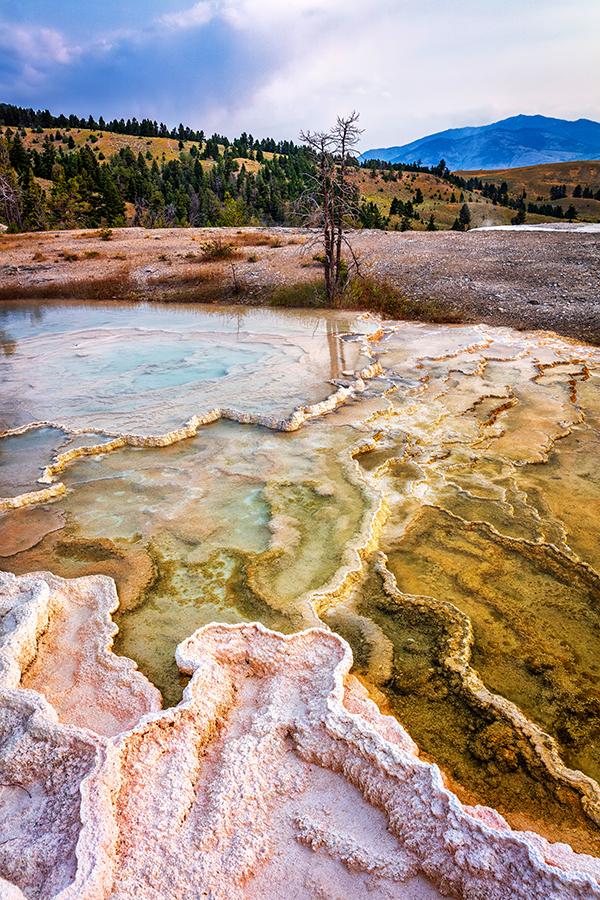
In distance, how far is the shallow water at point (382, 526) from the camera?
11.3 ft

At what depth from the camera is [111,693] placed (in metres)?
3.41

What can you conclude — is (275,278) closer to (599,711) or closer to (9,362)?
(9,362)

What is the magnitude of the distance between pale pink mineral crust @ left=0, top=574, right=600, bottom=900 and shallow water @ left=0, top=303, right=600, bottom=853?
46 cm

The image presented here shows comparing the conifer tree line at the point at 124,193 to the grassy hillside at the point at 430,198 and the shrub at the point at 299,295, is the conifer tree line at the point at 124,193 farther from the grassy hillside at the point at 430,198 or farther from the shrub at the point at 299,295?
the shrub at the point at 299,295

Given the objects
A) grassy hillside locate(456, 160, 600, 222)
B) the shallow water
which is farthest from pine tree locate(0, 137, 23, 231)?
grassy hillside locate(456, 160, 600, 222)

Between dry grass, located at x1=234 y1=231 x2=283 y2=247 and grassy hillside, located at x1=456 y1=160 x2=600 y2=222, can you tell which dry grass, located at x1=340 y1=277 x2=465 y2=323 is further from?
grassy hillside, located at x1=456 y1=160 x2=600 y2=222

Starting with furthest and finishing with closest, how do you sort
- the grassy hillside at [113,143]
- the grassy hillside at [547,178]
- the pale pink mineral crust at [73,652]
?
the grassy hillside at [113,143] → the grassy hillside at [547,178] → the pale pink mineral crust at [73,652]

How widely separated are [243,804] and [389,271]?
1683cm

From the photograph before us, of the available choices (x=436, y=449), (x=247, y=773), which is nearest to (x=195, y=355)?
(x=436, y=449)

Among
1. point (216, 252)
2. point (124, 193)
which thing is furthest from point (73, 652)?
point (124, 193)

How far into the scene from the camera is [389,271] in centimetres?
1736

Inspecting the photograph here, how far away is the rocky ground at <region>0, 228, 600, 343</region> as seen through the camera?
1415 centimetres

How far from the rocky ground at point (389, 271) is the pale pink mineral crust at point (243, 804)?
11794 millimetres

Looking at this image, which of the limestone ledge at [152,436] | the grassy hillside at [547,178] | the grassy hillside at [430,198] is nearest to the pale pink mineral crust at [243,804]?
the limestone ledge at [152,436]
